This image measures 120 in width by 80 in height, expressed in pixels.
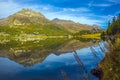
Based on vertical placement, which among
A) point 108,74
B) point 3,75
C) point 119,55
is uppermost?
point 119,55

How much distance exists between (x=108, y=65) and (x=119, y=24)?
161 metres

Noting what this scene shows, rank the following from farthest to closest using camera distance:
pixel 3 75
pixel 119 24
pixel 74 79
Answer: pixel 119 24 < pixel 3 75 < pixel 74 79

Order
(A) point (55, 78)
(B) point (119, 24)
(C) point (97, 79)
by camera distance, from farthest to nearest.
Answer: (B) point (119, 24) → (A) point (55, 78) → (C) point (97, 79)

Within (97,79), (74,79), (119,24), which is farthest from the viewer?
(119,24)

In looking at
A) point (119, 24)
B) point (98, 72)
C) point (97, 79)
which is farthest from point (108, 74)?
point (119, 24)

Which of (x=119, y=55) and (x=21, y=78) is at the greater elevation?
(x=119, y=55)

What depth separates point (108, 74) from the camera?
2778 centimetres

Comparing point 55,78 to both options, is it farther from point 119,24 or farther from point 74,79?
point 119,24

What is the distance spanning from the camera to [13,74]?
55.1 metres

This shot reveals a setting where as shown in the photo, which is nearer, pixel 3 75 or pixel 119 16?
pixel 3 75

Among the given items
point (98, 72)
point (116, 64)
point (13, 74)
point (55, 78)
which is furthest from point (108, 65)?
point (13, 74)

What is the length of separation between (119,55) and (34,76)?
26.3m

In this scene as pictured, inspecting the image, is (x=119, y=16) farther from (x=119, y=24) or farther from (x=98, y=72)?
(x=98, y=72)

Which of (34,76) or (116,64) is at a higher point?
(116,64)
